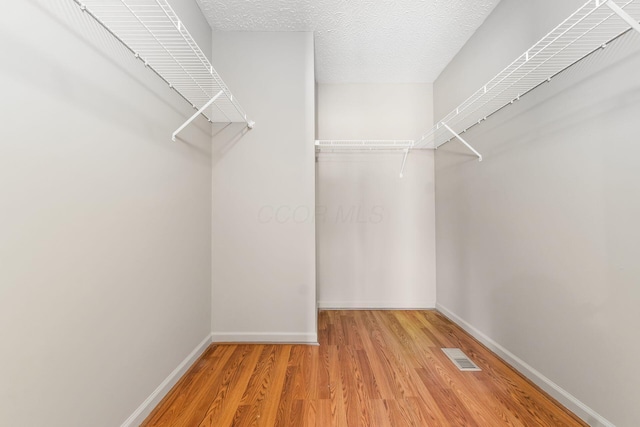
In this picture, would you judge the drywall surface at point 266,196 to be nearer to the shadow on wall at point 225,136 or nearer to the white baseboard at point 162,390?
the shadow on wall at point 225,136

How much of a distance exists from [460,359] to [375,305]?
3.93ft

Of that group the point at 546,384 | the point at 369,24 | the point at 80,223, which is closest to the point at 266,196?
the point at 80,223

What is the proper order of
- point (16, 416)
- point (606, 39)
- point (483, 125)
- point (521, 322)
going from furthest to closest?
point (483, 125) → point (521, 322) → point (606, 39) → point (16, 416)

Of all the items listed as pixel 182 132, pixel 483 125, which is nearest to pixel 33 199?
pixel 182 132

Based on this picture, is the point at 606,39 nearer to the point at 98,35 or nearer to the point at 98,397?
the point at 98,35

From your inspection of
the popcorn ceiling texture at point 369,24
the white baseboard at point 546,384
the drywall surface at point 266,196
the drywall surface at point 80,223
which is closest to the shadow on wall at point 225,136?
the drywall surface at point 266,196

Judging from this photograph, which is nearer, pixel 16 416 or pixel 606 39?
pixel 16 416

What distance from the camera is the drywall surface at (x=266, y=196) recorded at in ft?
7.61

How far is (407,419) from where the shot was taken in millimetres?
1427

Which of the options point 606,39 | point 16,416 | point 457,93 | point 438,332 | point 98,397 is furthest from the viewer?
point 457,93

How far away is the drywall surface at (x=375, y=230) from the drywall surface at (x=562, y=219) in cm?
79

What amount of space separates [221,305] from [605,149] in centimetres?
258

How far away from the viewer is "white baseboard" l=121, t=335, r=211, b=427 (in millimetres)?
1362

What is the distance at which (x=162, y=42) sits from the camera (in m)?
1.40
